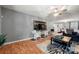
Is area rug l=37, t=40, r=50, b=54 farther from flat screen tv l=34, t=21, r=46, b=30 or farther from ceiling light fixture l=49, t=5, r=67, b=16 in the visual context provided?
ceiling light fixture l=49, t=5, r=67, b=16

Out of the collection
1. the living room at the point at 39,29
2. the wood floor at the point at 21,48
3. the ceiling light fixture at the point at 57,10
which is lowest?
the wood floor at the point at 21,48

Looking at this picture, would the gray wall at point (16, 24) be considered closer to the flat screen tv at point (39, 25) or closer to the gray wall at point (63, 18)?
the flat screen tv at point (39, 25)

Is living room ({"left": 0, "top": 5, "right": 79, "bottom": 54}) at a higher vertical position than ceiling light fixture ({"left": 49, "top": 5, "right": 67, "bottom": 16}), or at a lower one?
lower

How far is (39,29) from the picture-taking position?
2.63m

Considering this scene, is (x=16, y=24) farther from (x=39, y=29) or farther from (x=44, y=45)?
(x=44, y=45)

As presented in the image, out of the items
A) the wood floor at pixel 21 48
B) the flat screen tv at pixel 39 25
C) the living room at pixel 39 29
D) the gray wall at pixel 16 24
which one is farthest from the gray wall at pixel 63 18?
the wood floor at pixel 21 48

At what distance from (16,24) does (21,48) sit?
0.59 metres

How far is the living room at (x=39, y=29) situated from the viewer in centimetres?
246

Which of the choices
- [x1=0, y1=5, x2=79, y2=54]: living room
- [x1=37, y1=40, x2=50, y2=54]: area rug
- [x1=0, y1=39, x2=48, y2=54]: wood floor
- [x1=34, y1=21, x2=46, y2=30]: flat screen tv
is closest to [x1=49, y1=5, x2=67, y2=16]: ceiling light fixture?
[x1=0, y1=5, x2=79, y2=54]: living room

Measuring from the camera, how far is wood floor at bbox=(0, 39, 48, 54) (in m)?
2.48

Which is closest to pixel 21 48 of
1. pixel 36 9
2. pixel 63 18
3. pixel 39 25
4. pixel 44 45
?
pixel 44 45

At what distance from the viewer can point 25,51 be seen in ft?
8.26

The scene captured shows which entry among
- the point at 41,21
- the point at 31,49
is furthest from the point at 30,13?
the point at 31,49
